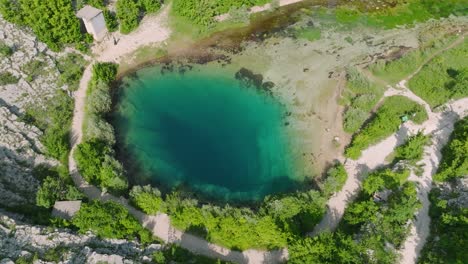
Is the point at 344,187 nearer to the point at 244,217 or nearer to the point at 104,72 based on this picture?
the point at 244,217

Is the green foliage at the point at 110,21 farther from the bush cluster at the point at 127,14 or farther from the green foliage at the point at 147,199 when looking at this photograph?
Answer: the green foliage at the point at 147,199

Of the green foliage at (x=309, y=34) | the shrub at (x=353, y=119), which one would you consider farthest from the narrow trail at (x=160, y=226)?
the green foliage at (x=309, y=34)

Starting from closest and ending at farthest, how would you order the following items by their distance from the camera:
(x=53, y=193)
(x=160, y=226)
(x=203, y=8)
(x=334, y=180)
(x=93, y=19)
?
1. (x=53, y=193)
2. (x=160, y=226)
3. (x=334, y=180)
4. (x=93, y=19)
5. (x=203, y=8)

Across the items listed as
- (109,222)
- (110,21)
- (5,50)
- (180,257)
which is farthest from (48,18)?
(180,257)

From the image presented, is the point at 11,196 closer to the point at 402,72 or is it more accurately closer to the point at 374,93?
the point at 374,93

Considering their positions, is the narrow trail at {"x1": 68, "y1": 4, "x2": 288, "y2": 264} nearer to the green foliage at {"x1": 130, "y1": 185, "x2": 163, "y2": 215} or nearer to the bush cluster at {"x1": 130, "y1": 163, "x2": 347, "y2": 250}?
the bush cluster at {"x1": 130, "y1": 163, "x2": 347, "y2": 250}
